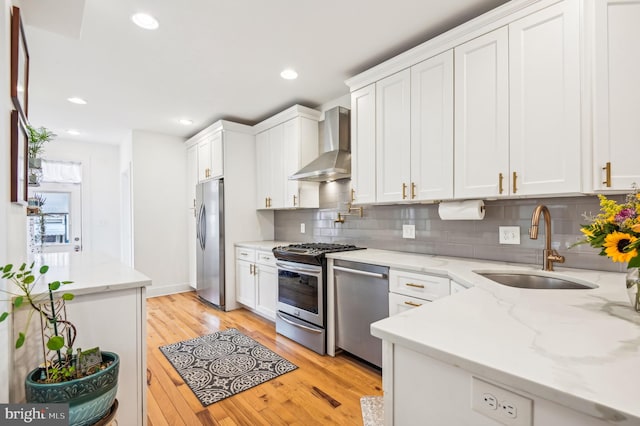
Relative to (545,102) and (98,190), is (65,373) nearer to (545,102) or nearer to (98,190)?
(545,102)

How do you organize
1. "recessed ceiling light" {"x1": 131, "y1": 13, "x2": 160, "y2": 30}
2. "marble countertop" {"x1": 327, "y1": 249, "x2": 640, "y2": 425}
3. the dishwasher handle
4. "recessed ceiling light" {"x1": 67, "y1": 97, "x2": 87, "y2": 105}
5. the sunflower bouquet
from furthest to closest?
"recessed ceiling light" {"x1": 67, "y1": 97, "x2": 87, "y2": 105} → the dishwasher handle → "recessed ceiling light" {"x1": 131, "y1": 13, "x2": 160, "y2": 30} → the sunflower bouquet → "marble countertop" {"x1": 327, "y1": 249, "x2": 640, "y2": 425}

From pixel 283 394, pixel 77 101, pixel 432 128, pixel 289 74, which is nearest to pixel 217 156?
pixel 77 101

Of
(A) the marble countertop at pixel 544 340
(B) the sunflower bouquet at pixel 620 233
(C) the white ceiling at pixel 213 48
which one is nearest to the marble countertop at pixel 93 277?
(A) the marble countertop at pixel 544 340

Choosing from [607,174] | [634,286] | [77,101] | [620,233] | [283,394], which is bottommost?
[283,394]

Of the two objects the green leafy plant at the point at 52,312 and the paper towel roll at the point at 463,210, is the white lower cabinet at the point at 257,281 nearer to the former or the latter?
the paper towel roll at the point at 463,210

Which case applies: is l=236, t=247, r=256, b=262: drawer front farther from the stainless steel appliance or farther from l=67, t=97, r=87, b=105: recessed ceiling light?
l=67, t=97, r=87, b=105: recessed ceiling light

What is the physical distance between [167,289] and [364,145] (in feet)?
13.0

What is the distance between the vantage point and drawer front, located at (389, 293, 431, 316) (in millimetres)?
2018

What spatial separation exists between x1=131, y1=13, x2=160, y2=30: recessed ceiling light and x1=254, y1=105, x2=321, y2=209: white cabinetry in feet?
5.21

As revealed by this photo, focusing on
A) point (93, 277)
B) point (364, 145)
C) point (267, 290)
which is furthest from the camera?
point (267, 290)

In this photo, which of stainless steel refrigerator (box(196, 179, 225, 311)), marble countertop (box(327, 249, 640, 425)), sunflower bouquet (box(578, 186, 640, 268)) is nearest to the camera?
marble countertop (box(327, 249, 640, 425))

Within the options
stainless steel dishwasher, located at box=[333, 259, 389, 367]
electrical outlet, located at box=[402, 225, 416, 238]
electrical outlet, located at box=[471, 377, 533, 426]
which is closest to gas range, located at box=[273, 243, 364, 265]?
stainless steel dishwasher, located at box=[333, 259, 389, 367]

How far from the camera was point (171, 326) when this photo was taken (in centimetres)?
338

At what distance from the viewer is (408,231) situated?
8.93ft
